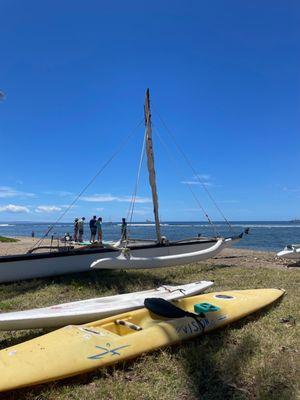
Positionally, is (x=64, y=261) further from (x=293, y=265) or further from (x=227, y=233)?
(x=227, y=233)

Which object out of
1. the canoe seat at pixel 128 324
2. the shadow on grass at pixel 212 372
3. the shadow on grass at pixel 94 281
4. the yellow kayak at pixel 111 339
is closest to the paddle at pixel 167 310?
the yellow kayak at pixel 111 339

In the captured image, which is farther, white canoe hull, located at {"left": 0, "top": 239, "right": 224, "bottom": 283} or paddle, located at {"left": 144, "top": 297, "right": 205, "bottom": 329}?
white canoe hull, located at {"left": 0, "top": 239, "right": 224, "bottom": 283}

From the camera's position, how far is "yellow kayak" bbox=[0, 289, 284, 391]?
3924 millimetres

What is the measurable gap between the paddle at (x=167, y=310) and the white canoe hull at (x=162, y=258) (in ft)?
13.5

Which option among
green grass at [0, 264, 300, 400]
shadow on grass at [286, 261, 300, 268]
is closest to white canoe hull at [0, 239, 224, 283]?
shadow on grass at [286, 261, 300, 268]

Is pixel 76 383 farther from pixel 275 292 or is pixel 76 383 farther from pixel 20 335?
pixel 275 292

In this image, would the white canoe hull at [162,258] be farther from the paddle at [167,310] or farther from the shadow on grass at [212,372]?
the shadow on grass at [212,372]

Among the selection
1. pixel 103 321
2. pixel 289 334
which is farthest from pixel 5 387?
pixel 289 334

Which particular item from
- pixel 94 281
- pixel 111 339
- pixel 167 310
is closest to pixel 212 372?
pixel 111 339

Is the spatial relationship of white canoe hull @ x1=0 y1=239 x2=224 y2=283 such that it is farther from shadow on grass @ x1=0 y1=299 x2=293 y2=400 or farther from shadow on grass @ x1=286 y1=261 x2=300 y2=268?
shadow on grass @ x1=0 y1=299 x2=293 y2=400

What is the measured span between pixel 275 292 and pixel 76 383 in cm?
440

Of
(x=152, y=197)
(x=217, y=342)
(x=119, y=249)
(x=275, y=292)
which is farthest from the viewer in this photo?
(x=152, y=197)

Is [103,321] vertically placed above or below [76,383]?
above

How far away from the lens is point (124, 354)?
14.5ft
